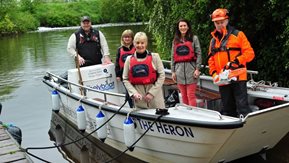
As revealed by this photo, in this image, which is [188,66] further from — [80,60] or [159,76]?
[80,60]

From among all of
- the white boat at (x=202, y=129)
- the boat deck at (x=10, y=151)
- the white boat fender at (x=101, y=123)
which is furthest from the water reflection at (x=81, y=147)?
the boat deck at (x=10, y=151)

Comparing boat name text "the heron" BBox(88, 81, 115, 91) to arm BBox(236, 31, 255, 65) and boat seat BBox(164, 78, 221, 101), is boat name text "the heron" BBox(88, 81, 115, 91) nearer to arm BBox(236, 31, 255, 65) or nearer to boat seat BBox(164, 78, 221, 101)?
boat seat BBox(164, 78, 221, 101)

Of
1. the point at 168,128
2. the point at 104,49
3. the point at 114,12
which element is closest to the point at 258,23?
the point at 104,49

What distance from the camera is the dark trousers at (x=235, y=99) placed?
16.9 ft

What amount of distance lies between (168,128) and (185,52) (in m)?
1.30

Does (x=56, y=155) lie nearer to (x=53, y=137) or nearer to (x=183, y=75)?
(x=53, y=137)

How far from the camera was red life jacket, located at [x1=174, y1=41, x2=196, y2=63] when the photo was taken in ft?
18.8

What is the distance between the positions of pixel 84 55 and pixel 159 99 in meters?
2.67

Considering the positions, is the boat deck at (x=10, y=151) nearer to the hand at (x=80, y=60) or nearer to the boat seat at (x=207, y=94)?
the hand at (x=80, y=60)

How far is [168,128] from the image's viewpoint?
4980mm

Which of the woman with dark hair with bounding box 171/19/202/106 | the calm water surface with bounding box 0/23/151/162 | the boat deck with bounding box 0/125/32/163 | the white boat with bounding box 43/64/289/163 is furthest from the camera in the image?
the calm water surface with bounding box 0/23/151/162

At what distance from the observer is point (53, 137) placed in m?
8.21

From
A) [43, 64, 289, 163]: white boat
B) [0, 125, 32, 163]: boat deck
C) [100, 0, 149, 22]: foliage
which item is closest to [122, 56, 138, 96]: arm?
[43, 64, 289, 163]: white boat

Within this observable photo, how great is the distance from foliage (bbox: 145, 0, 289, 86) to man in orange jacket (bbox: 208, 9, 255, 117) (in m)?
1.68
